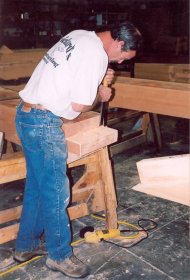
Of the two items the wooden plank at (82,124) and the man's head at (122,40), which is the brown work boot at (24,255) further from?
the man's head at (122,40)

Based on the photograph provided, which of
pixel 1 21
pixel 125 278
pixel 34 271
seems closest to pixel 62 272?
pixel 34 271

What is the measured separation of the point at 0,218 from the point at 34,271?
1.89ft

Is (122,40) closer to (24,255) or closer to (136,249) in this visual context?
(136,249)

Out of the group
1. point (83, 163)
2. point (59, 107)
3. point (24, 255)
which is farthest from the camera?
→ point (83, 163)

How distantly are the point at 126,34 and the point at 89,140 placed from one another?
33.6 inches

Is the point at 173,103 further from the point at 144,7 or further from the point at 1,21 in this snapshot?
the point at 144,7

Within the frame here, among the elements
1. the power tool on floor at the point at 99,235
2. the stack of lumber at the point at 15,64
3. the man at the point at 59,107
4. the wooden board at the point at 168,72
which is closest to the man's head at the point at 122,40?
the man at the point at 59,107

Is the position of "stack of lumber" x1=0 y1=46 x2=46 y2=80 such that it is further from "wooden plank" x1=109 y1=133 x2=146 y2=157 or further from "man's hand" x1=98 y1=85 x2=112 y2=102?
"man's hand" x1=98 y1=85 x2=112 y2=102

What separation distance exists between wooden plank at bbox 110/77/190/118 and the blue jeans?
1.29 metres

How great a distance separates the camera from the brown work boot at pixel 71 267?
2.62m

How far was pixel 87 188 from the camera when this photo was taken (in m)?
3.35

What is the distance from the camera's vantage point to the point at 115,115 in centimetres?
502

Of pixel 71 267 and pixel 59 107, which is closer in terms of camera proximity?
pixel 59 107

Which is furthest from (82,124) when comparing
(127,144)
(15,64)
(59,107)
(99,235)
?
(127,144)
